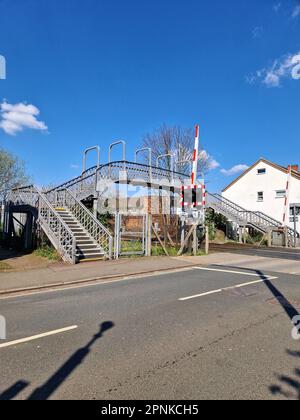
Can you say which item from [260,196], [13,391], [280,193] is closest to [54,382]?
[13,391]

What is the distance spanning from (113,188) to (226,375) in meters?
16.6

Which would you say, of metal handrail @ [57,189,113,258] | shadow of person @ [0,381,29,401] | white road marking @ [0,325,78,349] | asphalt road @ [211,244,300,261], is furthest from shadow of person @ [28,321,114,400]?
asphalt road @ [211,244,300,261]

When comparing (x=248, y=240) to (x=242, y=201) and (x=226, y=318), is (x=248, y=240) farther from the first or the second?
(x=226, y=318)

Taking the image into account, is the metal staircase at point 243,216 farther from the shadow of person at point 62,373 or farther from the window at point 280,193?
the shadow of person at point 62,373

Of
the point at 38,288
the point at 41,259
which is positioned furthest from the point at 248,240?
the point at 38,288

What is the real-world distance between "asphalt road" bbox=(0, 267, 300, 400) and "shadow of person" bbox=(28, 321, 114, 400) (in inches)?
0.4

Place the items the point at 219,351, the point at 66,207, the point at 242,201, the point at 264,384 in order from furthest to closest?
the point at 242,201 → the point at 66,207 → the point at 219,351 → the point at 264,384

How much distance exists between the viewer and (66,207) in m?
16.5

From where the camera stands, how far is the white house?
91.3 ft

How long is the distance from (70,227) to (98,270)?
4543 mm

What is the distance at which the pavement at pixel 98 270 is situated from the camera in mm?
8461

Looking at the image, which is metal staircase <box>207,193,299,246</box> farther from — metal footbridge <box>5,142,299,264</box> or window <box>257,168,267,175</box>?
window <box>257,168,267,175</box>

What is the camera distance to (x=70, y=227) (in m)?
14.4

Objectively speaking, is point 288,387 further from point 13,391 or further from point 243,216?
point 243,216
